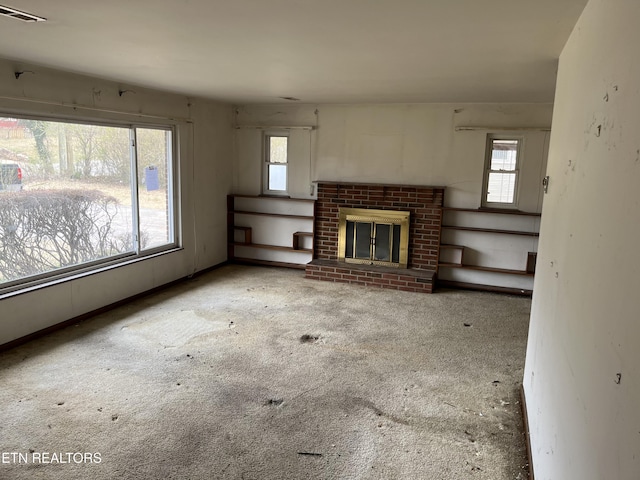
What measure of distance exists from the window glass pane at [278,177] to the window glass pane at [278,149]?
0.10m

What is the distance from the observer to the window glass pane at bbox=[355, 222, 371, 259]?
6369mm

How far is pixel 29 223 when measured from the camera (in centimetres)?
399

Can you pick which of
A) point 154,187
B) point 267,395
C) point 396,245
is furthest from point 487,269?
point 154,187

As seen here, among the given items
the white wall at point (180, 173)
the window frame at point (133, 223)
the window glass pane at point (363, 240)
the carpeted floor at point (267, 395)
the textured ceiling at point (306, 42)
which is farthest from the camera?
the window glass pane at point (363, 240)

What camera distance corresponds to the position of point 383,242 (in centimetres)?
630

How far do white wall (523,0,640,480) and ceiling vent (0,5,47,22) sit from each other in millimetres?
2567

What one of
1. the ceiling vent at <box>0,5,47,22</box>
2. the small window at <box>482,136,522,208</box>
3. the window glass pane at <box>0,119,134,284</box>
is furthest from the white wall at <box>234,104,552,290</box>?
the ceiling vent at <box>0,5,47,22</box>

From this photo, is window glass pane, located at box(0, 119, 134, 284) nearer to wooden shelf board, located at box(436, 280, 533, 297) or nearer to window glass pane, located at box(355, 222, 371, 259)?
window glass pane, located at box(355, 222, 371, 259)

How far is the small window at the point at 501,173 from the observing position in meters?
5.84

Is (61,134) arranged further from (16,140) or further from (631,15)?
(631,15)

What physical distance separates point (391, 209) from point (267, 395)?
3647 millimetres

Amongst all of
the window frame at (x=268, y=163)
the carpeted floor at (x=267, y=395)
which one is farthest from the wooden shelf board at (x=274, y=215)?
the carpeted floor at (x=267, y=395)

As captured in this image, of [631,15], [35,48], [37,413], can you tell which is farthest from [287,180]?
[631,15]

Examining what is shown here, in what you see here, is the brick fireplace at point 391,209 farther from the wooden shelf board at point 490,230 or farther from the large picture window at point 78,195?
the large picture window at point 78,195
